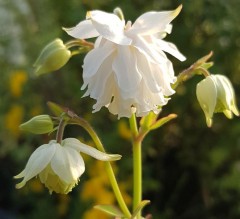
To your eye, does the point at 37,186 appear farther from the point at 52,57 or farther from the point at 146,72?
the point at 146,72

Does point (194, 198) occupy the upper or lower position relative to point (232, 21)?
lower

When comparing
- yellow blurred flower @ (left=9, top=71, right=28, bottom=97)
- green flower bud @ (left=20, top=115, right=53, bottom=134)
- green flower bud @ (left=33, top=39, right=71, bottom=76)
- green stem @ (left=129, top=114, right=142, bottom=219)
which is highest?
green flower bud @ (left=33, top=39, right=71, bottom=76)

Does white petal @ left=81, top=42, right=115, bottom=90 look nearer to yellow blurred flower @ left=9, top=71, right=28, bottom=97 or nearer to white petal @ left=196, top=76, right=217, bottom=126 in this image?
white petal @ left=196, top=76, right=217, bottom=126

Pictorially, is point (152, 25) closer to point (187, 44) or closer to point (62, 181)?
point (62, 181)

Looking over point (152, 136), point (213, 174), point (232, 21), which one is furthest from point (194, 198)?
point (232, 21)

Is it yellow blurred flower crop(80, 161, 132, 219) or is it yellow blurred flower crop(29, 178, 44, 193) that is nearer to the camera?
yellow blurred flower crop(80, 161, 132, 219)

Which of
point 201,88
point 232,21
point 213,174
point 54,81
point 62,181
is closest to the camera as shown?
point 62,181

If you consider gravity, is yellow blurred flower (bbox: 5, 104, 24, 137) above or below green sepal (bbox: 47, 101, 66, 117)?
below

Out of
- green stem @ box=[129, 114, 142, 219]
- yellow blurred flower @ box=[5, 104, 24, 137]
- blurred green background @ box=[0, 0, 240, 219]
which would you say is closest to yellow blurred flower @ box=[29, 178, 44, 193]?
blurred green background @ box=[0, 0, 240, 219]
